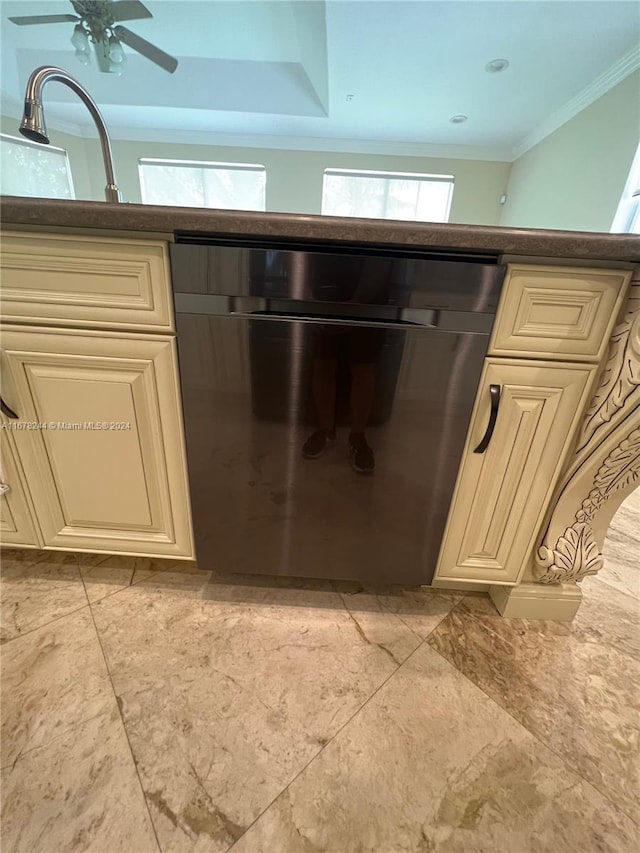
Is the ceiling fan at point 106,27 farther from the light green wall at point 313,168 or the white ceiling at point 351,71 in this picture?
the light green wall at point 313,168

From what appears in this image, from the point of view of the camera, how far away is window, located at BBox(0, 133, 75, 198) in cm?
432

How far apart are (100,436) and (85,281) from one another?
0.33 metres

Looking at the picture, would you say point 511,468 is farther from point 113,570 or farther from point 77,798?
point 113,570

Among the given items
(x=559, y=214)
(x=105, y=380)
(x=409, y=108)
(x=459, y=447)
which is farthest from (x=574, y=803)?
(x=409, y=108)

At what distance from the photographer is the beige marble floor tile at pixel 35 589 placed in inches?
34.9

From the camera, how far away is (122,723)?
2.31ft

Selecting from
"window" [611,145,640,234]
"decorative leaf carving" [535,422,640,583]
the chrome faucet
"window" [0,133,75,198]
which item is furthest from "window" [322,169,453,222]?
"decorative leaf carving" [535,422,640,583]

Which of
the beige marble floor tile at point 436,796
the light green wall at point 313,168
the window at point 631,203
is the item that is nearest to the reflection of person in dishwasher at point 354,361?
the beige marble floor tile at point 436,796

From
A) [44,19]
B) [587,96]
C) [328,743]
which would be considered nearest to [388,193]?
[587,96]

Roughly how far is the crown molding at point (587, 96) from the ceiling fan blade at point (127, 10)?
3.30m

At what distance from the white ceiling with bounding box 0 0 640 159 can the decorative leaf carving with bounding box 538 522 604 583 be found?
129 inches

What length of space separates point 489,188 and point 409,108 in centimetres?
167

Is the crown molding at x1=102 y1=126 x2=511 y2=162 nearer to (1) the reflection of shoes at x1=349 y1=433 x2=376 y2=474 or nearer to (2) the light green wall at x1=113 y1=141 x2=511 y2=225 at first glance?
(2) the light green wall at x1=113 y1=141 x2=511 y2=225

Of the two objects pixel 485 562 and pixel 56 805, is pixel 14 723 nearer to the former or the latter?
pixel 56 805
